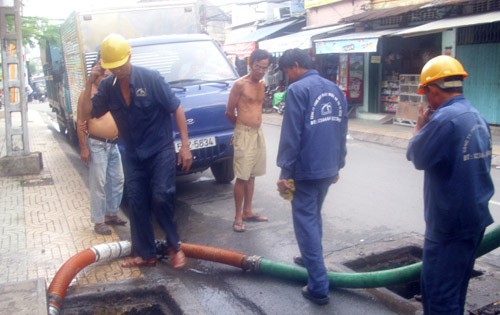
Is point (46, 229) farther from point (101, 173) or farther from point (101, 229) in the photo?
point (101, 173)

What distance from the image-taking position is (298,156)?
4.02 m

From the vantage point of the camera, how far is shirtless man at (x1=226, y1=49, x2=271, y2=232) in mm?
5938

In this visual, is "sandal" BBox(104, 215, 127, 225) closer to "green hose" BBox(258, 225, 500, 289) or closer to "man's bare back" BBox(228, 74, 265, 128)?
"man's bare back" BBox(228, 74, 265, 128)

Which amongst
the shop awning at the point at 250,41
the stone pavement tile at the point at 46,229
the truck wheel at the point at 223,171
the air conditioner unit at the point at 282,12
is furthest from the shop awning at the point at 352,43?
the stone pavement tile at the point at 46,229

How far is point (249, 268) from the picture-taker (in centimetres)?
456

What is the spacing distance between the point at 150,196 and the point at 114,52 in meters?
1.23

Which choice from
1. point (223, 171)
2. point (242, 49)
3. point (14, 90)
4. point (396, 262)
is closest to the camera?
point (396, 262)

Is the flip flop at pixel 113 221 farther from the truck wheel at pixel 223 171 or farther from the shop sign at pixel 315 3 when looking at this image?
the shop sign at pixel 315 3

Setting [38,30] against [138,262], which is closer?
[138,262]

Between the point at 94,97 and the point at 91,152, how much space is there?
3.68 ft

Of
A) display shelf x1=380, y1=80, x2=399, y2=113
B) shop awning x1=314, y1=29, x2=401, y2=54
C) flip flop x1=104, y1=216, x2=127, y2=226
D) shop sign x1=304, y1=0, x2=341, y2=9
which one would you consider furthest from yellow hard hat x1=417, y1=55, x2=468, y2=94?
shop sign x1=304, y1=0, x2=341, y2=9

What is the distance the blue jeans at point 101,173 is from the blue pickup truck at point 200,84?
1.07 metres

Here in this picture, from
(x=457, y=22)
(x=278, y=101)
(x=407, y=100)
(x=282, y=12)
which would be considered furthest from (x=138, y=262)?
(x=282, y=12)

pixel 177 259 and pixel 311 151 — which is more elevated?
pixel 311 151
